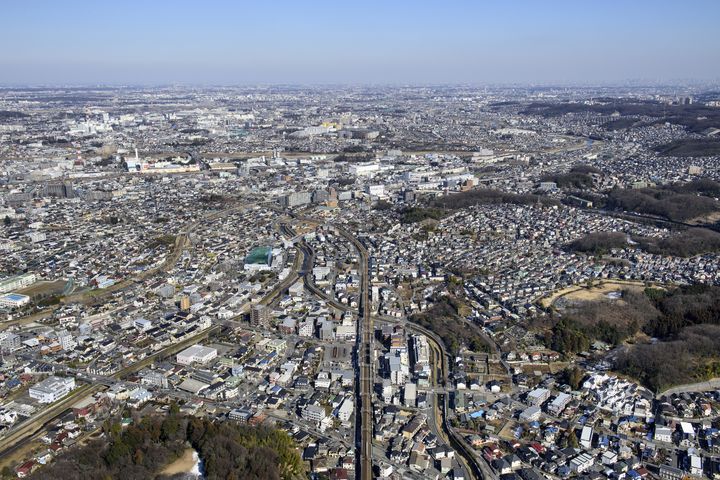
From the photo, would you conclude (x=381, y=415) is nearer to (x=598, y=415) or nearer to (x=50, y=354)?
(x=598, y=415)

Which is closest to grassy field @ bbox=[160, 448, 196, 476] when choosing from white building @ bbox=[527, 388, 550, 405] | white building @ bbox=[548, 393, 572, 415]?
white building @ bbox=[527, 388, 550, 405]

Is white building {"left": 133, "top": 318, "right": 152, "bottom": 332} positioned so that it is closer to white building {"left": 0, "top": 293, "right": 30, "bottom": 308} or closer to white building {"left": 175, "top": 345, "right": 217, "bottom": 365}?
white building {"left": 175, "top": 345, "right": 217, "bottom": 365}

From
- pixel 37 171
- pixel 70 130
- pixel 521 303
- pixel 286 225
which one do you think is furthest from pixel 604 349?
pixel 70 130

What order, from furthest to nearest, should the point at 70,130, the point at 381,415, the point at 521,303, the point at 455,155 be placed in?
the point at 70,130, the point at 455,155, the point at 521,303, the point at 381,415

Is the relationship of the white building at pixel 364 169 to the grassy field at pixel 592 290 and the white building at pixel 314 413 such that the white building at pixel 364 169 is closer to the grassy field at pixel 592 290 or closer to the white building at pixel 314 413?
the grassy field at pixel 592 290

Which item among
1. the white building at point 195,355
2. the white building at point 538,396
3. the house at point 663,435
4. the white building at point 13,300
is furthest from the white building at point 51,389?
the house at point 663,435

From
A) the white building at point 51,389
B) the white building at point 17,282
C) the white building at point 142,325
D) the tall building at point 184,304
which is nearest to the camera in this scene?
the white building at point 51,389

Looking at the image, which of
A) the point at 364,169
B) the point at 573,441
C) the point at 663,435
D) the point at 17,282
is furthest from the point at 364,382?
the point at 364,169
